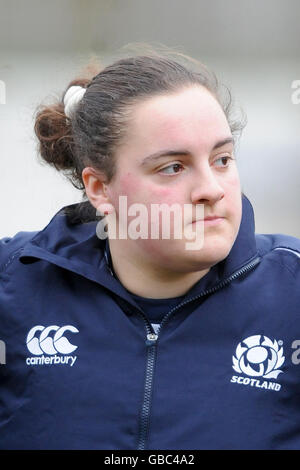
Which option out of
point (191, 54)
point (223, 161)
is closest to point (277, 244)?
point (223, 161)

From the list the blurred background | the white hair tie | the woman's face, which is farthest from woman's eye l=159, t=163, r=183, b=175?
the blurred background

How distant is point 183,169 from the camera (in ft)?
5.22

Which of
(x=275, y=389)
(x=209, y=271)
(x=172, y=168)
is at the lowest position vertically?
(x=275, y=389)

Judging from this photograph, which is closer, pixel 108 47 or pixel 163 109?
pixel 163 109

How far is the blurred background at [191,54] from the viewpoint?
3.72 metres

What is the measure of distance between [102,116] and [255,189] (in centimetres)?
226

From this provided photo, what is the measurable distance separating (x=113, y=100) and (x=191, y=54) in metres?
2.18

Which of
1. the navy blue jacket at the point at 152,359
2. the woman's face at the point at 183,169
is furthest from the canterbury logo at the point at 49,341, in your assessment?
the woman's face at the point at 183,169

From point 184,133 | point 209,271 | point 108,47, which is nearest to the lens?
point 184,133

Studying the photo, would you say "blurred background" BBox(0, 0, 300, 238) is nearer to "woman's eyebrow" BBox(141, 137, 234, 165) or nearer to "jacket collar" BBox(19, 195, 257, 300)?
"jacket collar" BBox(19, 195, 257, 300)

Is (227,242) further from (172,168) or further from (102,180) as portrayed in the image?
(102,180)

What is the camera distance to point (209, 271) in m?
1.72

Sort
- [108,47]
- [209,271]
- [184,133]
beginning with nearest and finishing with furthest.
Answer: [184,133]
[209,271]
[108,47]

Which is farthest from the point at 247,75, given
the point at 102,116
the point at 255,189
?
the point at 102,116
